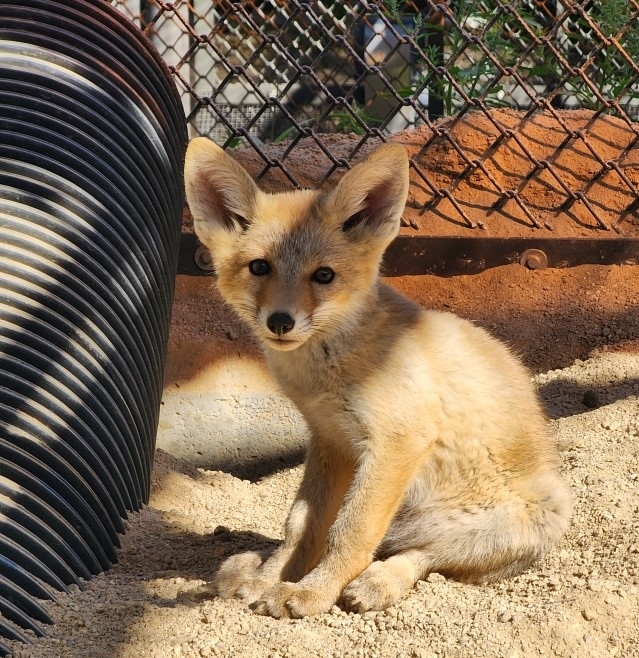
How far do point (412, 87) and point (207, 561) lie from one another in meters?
4.95

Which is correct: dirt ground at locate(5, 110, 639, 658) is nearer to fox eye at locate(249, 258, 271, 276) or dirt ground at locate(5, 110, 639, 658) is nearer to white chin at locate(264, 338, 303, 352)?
white chin at locate(264, 338, 303, 352)

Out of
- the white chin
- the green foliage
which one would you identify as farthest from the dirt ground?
the green foliage

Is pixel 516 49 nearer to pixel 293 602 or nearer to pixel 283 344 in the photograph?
pixel 283 344

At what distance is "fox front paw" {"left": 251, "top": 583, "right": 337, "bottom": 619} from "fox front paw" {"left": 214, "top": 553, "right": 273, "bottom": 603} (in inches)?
5.2

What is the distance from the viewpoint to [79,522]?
3051mm

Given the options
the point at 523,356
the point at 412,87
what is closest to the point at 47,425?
the point at 523,356

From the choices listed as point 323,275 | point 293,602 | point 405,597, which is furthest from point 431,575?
point 323,275

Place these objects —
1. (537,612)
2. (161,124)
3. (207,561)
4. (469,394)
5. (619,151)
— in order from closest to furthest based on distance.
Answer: (537,612) < (469,394) < (207,561) < (161,124) < (619,151)

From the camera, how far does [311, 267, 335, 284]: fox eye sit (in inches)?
122

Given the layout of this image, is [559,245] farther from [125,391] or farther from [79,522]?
[79,522]

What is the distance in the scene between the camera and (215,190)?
131 inches

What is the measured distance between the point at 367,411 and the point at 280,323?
43 centimetres

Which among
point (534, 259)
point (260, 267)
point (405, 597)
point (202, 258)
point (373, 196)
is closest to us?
Answer: point (405, 597)

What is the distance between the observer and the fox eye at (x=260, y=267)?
311cm
